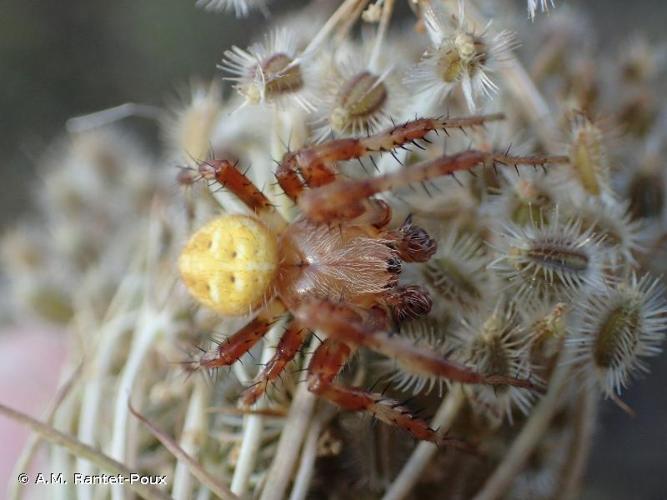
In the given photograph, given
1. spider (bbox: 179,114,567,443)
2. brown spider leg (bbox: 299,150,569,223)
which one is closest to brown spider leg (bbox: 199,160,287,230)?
spider (bbox: 179,114,567,443)

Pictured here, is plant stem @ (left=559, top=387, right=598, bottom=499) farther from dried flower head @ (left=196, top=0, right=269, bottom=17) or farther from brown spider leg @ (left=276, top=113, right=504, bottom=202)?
dried flower head @ (left=196, top=0, right=269, bottom=17)

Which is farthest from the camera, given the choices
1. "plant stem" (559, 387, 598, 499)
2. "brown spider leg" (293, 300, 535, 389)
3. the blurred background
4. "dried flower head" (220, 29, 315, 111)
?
the blurred background

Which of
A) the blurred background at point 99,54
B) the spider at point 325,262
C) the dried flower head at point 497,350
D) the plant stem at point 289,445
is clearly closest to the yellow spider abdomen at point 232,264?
the spider at point 325,262

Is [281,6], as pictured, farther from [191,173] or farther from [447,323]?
[447,323]

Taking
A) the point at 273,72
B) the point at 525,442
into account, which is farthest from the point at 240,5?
the point at 525,442

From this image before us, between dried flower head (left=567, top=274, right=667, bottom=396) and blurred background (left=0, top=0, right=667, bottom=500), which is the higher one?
blurred background (left=0, top=0, right=667, bottom=500)

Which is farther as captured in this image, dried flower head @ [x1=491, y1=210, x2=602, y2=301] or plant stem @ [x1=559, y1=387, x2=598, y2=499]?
plant stem @ [x1=559, y1=387, x2=598, y2=499]

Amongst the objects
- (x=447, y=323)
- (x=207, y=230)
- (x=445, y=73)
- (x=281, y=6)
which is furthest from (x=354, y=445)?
(x=281, y=6)
